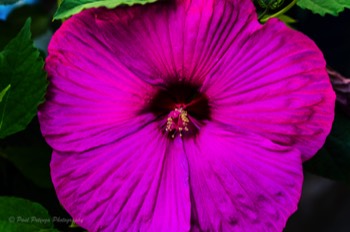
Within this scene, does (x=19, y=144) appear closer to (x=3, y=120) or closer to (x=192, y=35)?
(x=3, y=120)

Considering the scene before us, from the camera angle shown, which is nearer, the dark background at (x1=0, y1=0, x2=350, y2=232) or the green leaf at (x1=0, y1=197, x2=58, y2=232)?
the green leaf at (x1=0, y1=197, x2=58, y2=232)

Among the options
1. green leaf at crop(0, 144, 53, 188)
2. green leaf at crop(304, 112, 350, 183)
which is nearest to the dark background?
green leaf at crop(0, 144, 53, 188)

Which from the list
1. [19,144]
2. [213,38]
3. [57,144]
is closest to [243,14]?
[213,38]

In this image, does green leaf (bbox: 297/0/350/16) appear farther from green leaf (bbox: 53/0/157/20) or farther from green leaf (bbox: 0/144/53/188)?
green leaf (bbox: 0/144/53/188)

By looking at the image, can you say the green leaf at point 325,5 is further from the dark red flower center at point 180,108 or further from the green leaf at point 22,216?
the green leaf at point 22,216

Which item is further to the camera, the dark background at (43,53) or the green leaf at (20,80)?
the dark background at (43,53)

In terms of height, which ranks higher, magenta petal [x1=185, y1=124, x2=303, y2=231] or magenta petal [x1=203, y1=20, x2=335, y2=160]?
magenta petal [x1=203, y1=20, x2=335, y2=160]

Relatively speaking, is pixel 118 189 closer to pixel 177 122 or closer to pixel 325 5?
pixel 177 122

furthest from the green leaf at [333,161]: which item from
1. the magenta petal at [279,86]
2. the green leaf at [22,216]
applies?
the green leaf at [22,216]

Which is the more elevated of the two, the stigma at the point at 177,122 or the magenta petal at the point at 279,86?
the magenta petal at the point at 279,86
